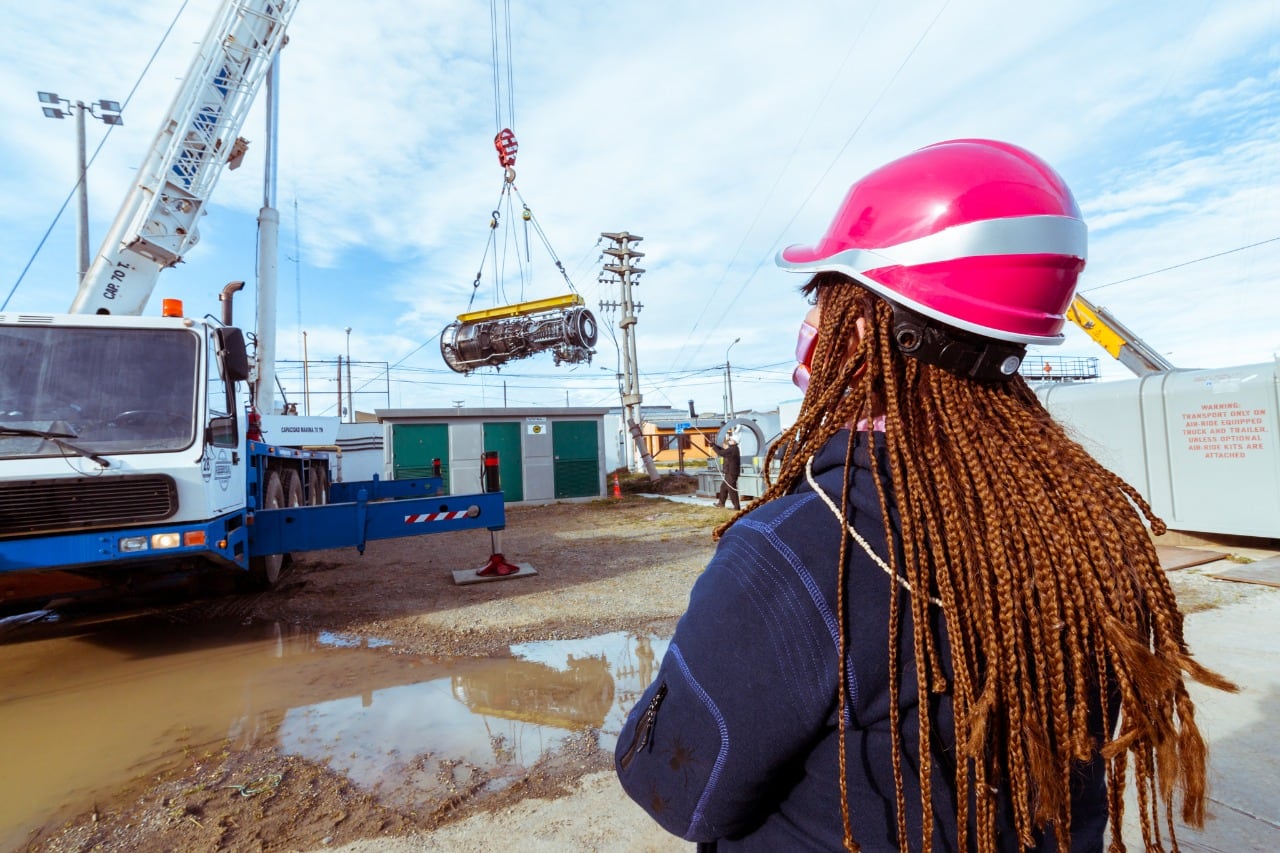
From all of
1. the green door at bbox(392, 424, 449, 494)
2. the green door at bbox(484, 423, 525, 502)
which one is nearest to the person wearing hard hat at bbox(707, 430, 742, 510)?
the green door at bbox(484, 423, 525, 502)

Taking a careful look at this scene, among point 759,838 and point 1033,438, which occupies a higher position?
point 1033,438

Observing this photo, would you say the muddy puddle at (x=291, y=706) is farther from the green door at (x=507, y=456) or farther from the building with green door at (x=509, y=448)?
the green door at (x=507, y=456)

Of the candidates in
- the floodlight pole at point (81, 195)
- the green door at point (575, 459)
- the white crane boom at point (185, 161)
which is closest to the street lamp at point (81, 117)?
the floodlight pole at point (81, 195)

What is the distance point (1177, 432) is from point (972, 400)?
9.39m

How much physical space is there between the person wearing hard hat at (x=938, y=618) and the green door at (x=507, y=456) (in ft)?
57.9

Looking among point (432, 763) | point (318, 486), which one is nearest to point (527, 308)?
point (318, 486)

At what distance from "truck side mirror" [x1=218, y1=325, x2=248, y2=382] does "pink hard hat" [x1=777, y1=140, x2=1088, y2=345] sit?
5625 mm

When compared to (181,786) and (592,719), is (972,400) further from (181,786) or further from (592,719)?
(181,786)

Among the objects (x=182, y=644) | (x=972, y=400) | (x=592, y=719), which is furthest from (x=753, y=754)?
(x=182, y=644)

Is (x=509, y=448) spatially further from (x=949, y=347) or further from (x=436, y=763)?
(x=949, y=347)

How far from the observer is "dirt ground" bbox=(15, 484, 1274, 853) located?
2.84 metres

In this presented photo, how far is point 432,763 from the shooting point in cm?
348

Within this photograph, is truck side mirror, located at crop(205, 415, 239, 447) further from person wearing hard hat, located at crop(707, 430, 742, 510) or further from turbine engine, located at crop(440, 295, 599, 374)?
person wearing hard hat, located at crop(707, 430, 742, 510)

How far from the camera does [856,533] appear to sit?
3.11 ft
